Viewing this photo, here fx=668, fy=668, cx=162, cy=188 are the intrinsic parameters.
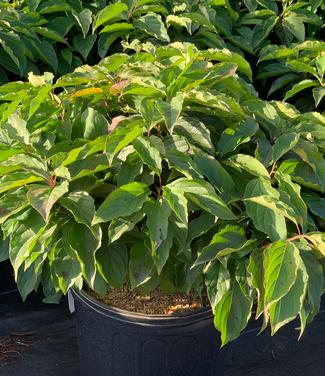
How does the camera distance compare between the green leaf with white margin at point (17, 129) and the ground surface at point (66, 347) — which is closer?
the green leaf with white margin at point (17, 129)

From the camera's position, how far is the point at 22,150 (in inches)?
61.9

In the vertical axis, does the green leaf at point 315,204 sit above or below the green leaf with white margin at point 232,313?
above

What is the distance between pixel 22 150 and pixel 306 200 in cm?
70

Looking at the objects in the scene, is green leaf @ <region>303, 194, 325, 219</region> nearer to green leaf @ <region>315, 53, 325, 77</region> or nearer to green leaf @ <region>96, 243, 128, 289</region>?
green leaf @ <region>96, 243, 128, 289</region>

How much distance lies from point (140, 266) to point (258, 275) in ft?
0.96

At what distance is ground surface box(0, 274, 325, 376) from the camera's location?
2309mm

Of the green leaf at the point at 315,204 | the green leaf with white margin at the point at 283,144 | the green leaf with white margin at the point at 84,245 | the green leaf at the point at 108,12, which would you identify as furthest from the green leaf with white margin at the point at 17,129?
the green leaf at the point at 108,12

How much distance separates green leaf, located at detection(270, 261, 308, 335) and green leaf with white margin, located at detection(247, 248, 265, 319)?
5 centimetres

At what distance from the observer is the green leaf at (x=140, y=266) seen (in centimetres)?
157

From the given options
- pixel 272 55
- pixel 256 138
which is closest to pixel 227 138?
pixel 256 138

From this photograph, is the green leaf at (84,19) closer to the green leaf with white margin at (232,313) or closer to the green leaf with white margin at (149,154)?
the green leaf with white margin at (149,154)

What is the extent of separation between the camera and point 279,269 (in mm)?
1381

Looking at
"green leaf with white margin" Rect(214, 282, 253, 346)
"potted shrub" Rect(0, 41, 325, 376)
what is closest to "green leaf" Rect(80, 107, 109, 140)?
"potted shrub" Rect(0, 41, 325, 376)

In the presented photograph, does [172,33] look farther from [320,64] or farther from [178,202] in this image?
[178,202]
